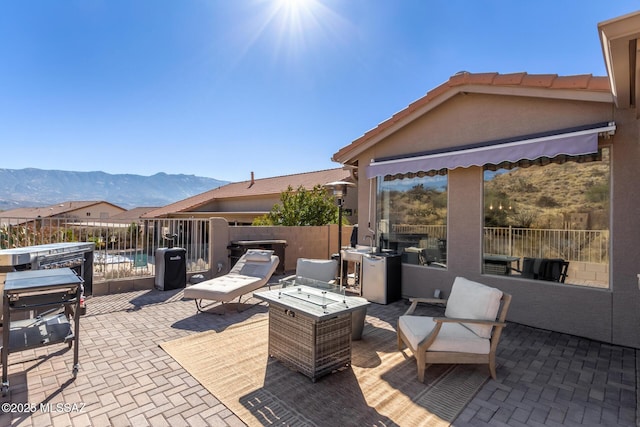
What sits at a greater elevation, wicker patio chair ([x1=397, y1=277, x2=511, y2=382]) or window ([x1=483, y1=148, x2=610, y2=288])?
window ([x1=483, y1=148, x2=610, y2=288])

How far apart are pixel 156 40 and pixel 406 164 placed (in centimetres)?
1173

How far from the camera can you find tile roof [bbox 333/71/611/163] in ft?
18.5

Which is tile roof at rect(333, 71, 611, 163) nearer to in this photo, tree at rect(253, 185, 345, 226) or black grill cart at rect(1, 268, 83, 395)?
tree at rect(253, 185, 345, 226)

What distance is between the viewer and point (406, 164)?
8.39 meters

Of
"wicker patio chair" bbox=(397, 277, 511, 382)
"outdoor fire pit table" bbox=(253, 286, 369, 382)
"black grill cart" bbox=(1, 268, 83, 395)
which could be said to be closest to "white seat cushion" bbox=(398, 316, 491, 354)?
"wicker patio chair" bbox=(397, 277, 511, 382)

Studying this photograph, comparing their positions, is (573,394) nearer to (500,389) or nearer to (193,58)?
(500,389)

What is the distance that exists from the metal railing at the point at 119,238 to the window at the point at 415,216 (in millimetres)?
6222

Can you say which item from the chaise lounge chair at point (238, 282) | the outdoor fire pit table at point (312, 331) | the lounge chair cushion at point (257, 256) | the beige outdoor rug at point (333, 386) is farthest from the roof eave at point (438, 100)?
the outdoor fire pit table at point (312, 331)

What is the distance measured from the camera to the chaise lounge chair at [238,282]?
22.9 feet

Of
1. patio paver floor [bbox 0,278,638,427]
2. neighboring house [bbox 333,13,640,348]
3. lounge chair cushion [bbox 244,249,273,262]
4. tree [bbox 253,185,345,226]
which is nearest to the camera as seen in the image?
patio paver floor [bbox 0,278,638,427]

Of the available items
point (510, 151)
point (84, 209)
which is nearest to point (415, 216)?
point (510, 151)

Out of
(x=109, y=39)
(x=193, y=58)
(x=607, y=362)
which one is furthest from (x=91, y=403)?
(x=109, y=39)

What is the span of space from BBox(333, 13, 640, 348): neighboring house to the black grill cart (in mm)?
7155

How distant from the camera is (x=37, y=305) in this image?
3797 millimetres
